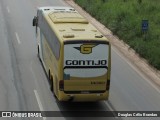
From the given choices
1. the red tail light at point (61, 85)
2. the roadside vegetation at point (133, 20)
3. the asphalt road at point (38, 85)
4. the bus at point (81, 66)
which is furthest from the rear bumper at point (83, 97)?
the roadside vegetation at point (133, 20)

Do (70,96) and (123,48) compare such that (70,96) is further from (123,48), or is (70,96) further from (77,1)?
(77,1)

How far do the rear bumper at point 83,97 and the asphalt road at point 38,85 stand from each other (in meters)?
0.85

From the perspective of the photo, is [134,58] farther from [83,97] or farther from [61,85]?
[61,85]

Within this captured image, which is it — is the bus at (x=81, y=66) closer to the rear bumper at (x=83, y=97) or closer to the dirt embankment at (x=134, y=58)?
the rear bumper at (x=83, y=97)

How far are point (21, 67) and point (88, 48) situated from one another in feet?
25.3

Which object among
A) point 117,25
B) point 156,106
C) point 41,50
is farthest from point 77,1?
point 156,106

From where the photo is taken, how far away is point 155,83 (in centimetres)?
2380

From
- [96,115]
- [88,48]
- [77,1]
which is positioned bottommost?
[77,1]

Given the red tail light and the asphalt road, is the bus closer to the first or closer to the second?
the red tail light

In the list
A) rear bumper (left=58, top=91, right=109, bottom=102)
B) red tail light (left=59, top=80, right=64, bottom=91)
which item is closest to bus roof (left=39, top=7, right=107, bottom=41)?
red tail light (left=59, top=80, right=64, bottom=91)

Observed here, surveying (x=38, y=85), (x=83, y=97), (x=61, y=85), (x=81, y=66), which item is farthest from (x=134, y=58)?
(x=61, y=85)

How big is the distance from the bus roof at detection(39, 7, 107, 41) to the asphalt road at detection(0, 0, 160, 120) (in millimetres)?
3267

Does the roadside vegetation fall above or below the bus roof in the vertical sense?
below

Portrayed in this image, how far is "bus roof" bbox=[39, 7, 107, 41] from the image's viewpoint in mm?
19000
